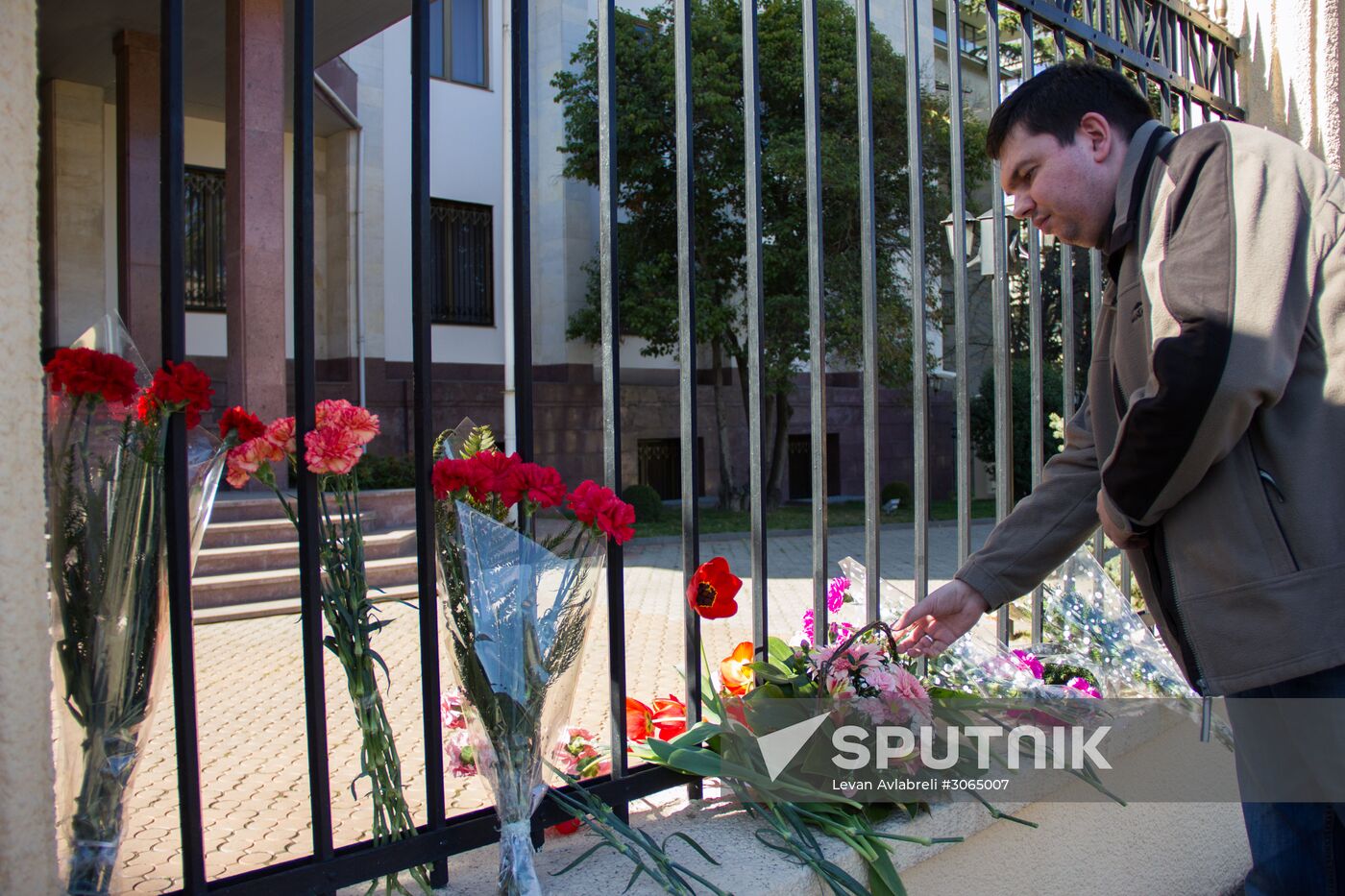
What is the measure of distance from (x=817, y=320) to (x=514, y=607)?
3.69 feet

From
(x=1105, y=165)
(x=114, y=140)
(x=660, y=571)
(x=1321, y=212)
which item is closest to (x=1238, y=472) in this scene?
(x=1321, y=212)

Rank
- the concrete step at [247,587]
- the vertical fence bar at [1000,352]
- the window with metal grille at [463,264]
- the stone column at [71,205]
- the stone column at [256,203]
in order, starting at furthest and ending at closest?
the window with metal grille at [463,264], the stone column at [71,205], the stone column at [256,203], the concrete step at [247,587], the vertical fence bar at [1000,352]

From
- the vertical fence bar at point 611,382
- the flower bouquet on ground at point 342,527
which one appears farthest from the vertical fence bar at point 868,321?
the flower bouquet on ground at point 342,527

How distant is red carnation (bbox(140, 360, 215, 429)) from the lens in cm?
144

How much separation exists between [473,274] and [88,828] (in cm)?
1578

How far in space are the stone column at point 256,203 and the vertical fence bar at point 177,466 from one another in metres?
8.08

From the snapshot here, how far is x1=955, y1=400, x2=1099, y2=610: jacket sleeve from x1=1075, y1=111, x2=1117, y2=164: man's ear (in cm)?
58

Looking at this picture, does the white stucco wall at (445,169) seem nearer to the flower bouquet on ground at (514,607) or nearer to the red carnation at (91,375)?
the flower bouquet on ground at (514,607)

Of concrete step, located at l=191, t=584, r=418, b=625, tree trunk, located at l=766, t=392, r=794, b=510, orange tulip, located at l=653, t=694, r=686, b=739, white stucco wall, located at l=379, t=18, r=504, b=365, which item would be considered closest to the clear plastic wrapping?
orange tulip, located at l=653, t=694, r=686, b=739

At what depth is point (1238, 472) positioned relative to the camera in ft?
5.64

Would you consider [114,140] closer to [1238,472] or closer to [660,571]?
[660,571]

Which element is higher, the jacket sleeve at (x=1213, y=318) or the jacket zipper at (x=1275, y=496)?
the jacket sleeve at (x=1213, y=318)

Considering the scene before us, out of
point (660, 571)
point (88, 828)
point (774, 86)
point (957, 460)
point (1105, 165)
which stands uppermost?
point (774, 86)

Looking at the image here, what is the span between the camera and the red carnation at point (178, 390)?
1439 mm
